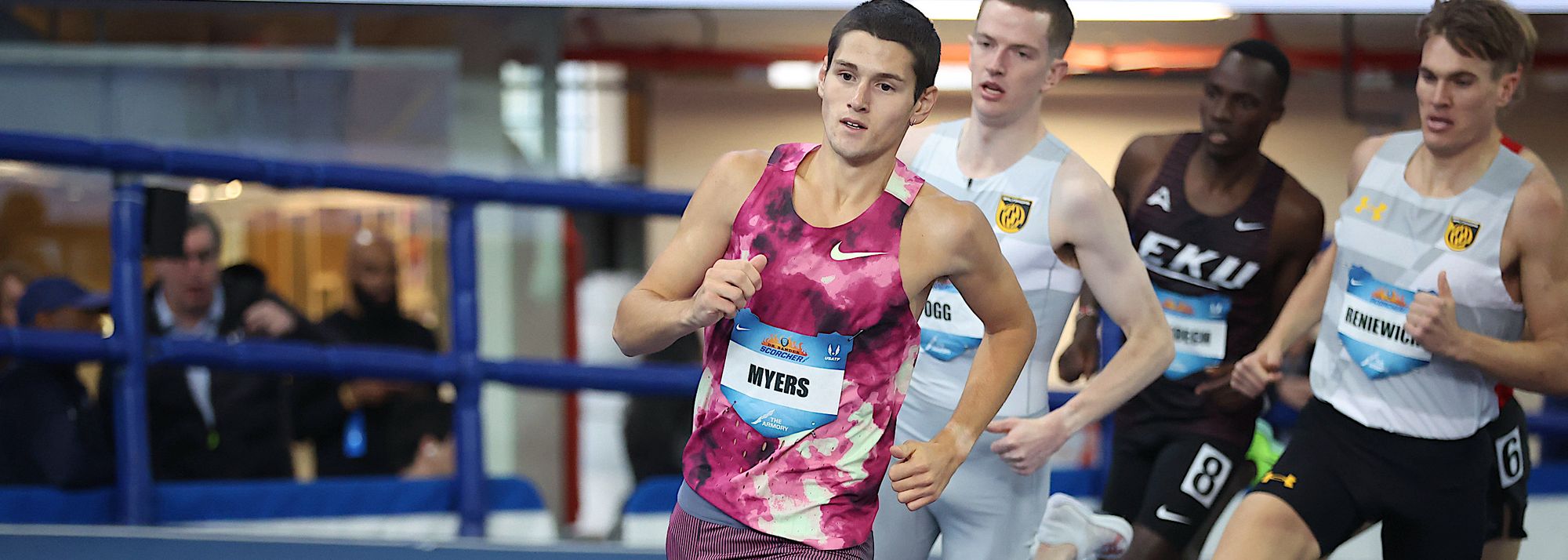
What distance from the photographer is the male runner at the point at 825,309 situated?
183 centimetres

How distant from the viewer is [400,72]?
614cm

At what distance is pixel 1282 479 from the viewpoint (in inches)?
103

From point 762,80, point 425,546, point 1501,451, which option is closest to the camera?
point 1501,451

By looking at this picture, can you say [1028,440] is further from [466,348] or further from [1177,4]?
[1177,4]

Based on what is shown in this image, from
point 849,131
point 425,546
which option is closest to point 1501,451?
point 849,131

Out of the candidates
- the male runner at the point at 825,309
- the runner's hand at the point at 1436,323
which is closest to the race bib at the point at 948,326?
the male runner at the point at 825,309

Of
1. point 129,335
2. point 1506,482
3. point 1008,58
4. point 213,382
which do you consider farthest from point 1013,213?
point 213,382

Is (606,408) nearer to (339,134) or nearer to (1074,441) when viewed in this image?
(339,134)

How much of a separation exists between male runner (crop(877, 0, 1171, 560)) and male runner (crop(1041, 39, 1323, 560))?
634mm

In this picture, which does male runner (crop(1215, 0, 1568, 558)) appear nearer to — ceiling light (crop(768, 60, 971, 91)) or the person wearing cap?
the person wearing cap

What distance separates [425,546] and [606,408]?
4721 millimetres

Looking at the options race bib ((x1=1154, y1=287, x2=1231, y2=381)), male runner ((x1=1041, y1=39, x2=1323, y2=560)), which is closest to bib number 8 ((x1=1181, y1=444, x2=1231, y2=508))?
male runner ((x1=1041, y1=39, x2=1323, y2=560))

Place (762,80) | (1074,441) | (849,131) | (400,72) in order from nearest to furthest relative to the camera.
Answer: (849,131), (1074,441), (400,72), (762,80)

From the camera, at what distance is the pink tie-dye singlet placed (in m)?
1.84
